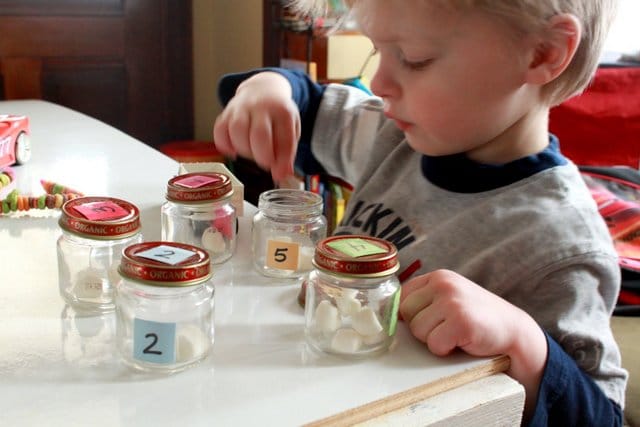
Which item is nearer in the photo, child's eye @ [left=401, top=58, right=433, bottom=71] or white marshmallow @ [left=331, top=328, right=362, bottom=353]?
white marshmallow @ [left=331, top=328, right=362, bottom=353]

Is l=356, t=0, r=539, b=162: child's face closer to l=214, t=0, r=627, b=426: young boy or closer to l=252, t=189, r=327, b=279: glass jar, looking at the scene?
l=214, t=0, r=627, b=426: young boy

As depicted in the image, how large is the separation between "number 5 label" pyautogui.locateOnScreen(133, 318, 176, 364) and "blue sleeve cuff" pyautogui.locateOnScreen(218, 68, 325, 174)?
566 mm

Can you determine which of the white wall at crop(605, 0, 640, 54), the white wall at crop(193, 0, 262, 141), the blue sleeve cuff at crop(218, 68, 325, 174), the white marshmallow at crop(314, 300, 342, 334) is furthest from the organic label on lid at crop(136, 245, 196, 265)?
the white wall at crop(193, 0, 262, 141)

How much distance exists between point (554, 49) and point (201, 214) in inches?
16.2

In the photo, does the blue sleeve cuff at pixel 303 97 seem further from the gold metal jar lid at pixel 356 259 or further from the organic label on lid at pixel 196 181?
the gold metal jar lid at pixel 356 259

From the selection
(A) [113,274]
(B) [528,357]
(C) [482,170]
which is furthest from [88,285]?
(C) [482,170]

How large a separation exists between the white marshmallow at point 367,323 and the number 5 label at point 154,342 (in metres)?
0.13

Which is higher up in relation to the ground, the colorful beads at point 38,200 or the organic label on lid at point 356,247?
the organic label on lid at point 356,247

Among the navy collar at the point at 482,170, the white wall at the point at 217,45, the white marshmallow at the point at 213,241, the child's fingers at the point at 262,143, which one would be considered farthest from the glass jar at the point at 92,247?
the white wall at the point at 217,45

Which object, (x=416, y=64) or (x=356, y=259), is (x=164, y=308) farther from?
(x=416, y=64)

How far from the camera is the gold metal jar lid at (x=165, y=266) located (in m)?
0.47

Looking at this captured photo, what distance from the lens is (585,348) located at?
667mm

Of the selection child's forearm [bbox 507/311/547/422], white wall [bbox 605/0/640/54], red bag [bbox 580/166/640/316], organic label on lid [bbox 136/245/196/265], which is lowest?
red bag [bbox 580/166/640/316]

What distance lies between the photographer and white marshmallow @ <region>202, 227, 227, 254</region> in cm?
69
